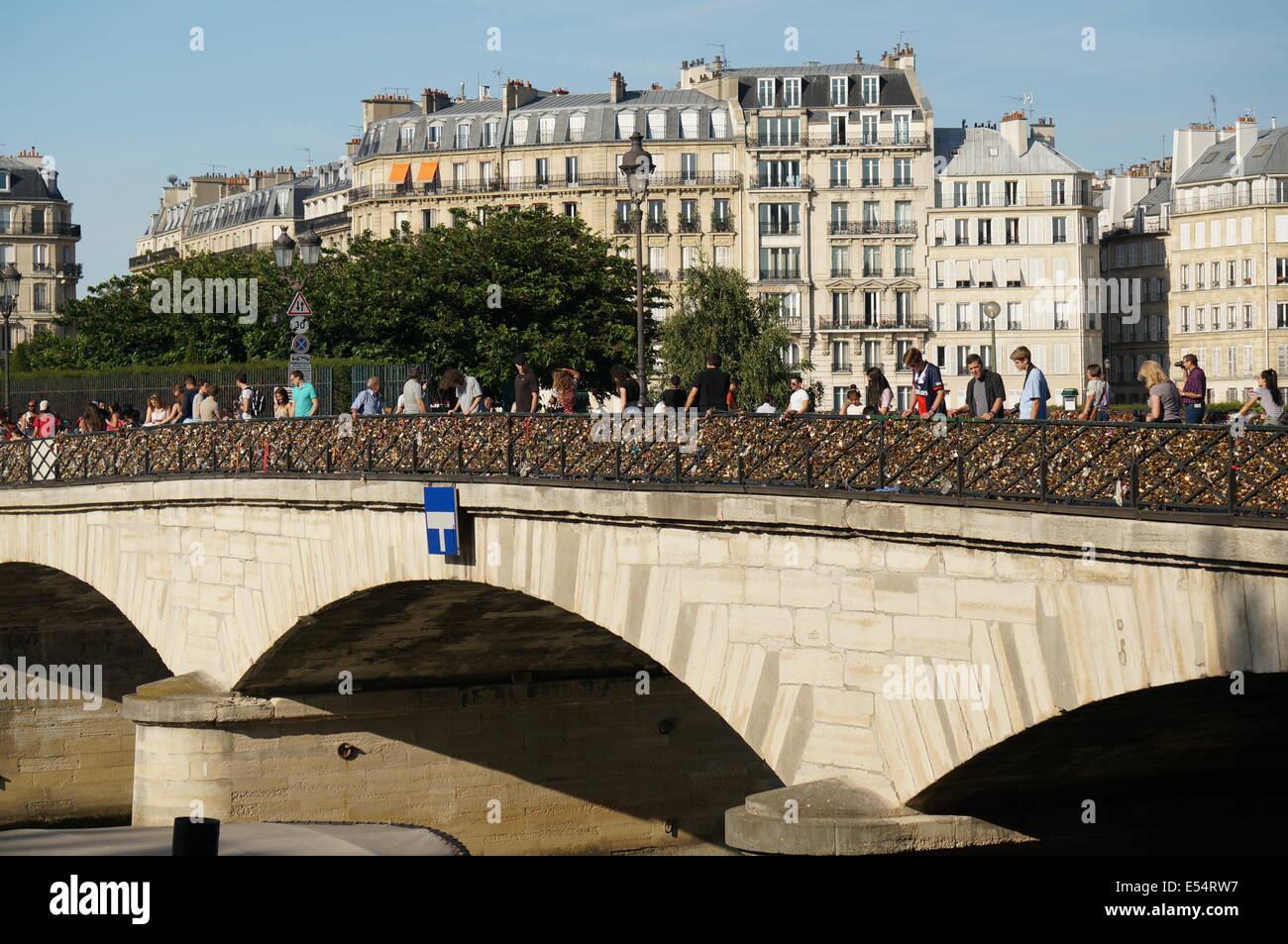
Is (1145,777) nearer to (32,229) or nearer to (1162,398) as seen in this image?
(1162,398)

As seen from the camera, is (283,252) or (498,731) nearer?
(283,252)

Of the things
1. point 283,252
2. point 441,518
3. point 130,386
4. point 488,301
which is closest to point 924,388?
point 441,518

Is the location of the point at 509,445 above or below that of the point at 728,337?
below

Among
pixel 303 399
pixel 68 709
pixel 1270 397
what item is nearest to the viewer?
pixel 1270 397

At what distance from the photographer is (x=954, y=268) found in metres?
91.8

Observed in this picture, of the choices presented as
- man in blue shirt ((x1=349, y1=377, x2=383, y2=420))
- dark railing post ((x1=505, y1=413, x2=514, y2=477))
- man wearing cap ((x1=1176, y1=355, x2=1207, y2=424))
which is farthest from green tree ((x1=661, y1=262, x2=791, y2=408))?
man wearing cap ((x1=1176, y1=355, x2=1207, y2=424))

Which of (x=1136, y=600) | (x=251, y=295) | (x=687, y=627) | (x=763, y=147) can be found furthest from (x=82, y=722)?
(x=763, y=147)

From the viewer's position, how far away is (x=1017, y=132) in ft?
303

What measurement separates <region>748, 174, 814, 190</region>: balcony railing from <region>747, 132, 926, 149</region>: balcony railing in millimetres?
1270

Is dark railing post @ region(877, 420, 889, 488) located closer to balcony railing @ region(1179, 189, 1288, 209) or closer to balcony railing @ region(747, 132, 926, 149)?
balcony railing @ region(747, 132, 926, 149)

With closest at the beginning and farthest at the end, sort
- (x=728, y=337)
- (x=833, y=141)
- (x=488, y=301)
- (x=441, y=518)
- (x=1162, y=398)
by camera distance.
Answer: (x=1162, y=398), (x=441, y=518), (x=488, y=301), (x=728, y=337), (x=833, y=141)

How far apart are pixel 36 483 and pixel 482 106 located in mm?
66699

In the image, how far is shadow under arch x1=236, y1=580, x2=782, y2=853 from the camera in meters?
25.8

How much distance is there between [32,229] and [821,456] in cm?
10868
